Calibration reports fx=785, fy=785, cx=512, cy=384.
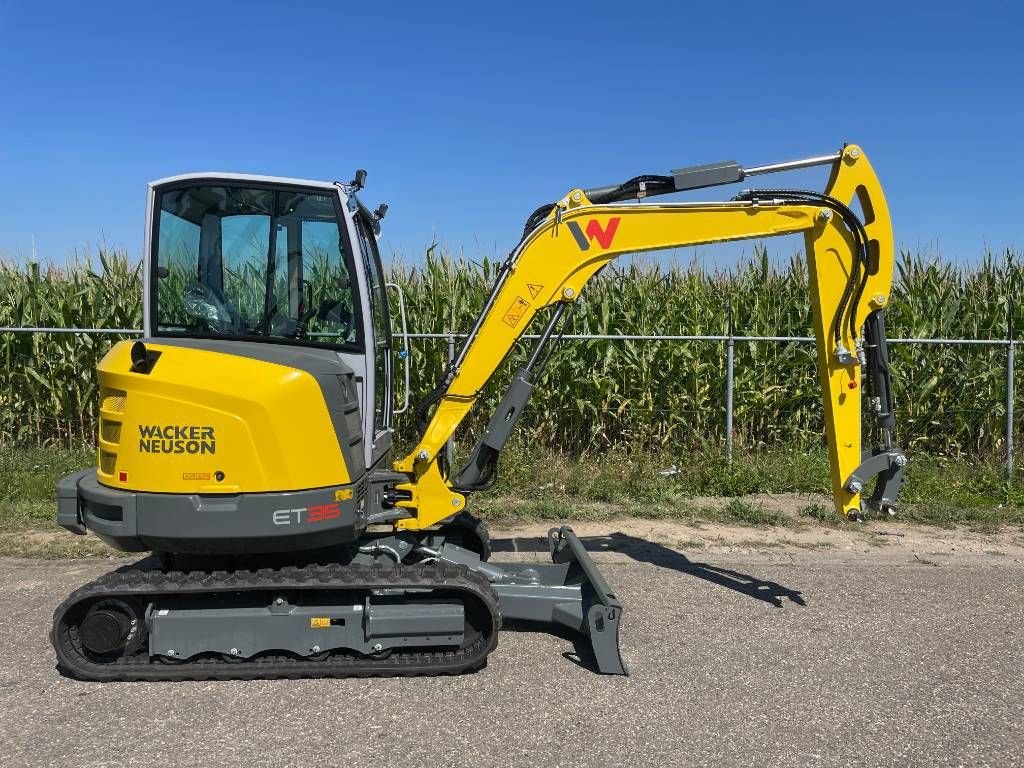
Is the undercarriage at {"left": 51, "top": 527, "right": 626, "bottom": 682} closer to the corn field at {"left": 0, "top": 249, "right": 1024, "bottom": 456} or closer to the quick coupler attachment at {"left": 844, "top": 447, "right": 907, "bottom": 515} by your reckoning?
the quick coupler attachment at {"left": 844, "top": 447, "right": 907, "bottom": 515}

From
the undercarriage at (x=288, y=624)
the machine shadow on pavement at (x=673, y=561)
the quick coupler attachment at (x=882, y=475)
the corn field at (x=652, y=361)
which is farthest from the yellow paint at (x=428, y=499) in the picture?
the corn field at (x=652, y=361)

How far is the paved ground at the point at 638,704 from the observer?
11.7ft

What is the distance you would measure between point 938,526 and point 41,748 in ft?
25.6

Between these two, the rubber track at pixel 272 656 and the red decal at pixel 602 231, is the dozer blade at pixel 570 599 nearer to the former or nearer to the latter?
the rubber track at pixel 272 656

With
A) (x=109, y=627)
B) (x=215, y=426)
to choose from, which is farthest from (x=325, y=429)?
(x=109, y=627)

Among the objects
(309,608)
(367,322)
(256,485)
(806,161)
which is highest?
(806,161)

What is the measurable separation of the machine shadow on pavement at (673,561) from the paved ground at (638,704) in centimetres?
27

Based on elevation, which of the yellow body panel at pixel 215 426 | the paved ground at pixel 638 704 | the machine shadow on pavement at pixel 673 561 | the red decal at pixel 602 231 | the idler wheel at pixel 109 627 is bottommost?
the paved ground at pixel 638 704

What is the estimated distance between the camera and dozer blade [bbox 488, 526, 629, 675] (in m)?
4.42

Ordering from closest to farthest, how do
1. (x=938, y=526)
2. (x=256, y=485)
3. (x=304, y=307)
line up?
(x=256, y=485) → (x=304, y=307) → (x=938, y=526)

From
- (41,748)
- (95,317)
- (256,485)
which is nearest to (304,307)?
(256,485)

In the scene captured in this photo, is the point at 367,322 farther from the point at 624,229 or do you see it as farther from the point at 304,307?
the point at 624,229

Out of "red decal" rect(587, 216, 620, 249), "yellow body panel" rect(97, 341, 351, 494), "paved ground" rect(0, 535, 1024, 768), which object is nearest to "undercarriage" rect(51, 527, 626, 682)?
"paved ground" rect(0, 535, 1024, 768)

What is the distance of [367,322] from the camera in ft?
15.7
